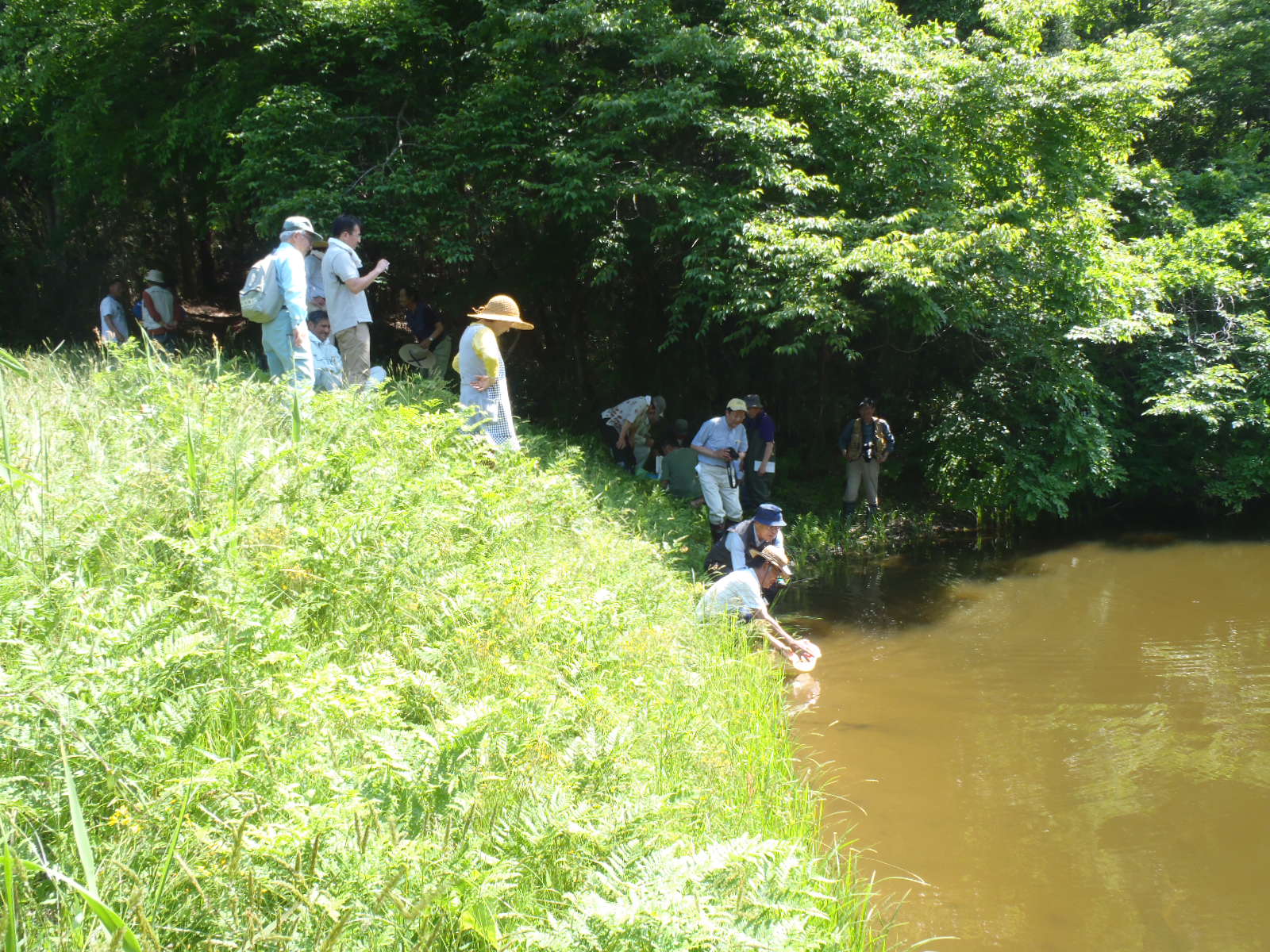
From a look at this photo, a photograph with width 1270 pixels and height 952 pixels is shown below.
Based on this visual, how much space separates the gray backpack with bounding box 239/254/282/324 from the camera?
6.79 m

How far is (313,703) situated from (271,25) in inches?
424

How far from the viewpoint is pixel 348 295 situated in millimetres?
7828

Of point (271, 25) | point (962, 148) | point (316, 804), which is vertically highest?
point (271, 25)

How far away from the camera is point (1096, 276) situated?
40.4ft

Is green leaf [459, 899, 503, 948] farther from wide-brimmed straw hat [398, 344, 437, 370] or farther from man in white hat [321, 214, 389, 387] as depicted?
wide-brimmed straw hat [398, 344, 437, 370]

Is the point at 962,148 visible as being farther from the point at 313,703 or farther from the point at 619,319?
the point at 313,703

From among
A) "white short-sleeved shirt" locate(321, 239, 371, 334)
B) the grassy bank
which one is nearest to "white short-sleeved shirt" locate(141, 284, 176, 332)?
"white short-sleeved shirt" locate(321, 239, 371, 334)

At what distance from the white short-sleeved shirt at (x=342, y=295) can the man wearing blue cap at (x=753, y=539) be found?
Result: 11.2ft

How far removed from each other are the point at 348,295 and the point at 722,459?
4.69 m

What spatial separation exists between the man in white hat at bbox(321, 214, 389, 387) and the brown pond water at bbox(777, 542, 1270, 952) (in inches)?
173

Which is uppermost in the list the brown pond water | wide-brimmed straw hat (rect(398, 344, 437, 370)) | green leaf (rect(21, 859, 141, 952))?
wide-brimmed straw hat (rect(398, 344, 437, 370))

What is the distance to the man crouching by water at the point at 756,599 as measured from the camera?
293 inches

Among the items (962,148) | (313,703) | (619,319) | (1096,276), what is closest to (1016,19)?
(962,148)

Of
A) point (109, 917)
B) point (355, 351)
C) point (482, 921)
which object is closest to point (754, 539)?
point (355, 351)
